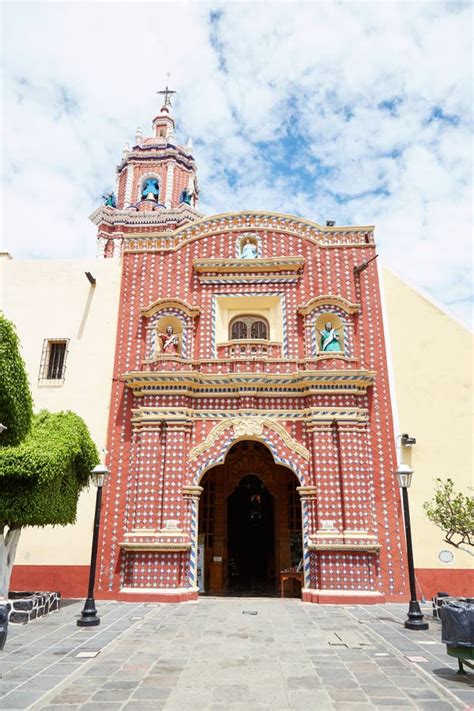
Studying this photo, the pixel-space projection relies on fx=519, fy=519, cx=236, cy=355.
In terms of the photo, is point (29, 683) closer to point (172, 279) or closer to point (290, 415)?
point (290, 415)

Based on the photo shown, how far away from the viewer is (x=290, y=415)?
540 inches

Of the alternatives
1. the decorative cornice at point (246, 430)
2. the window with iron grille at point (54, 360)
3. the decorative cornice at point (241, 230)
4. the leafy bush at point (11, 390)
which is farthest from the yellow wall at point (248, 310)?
the leafy bush at point (11, 390)

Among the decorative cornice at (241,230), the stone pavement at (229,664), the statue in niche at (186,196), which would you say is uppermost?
the statue in niche at (186,196)

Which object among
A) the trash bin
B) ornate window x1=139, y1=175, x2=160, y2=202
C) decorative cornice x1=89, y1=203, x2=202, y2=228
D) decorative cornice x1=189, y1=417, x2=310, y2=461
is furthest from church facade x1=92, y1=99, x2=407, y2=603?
ornate window x1=139, y1=175, x2=160, y2=202

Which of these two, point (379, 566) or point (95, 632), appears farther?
point (379, 566)

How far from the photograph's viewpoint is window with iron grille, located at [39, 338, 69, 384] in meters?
14.9

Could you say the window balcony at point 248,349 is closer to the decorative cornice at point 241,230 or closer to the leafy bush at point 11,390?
the decorative cornice at point 241,230

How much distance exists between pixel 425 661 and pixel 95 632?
17.9 feet

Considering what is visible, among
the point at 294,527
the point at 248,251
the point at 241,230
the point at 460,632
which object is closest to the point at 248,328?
the point at 248,251

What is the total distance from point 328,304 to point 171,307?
4502 millimetres

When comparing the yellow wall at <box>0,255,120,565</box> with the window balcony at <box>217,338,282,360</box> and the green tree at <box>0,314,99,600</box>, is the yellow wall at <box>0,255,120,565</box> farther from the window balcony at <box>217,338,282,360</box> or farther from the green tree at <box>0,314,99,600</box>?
the window balcony at <box>217,338,282,360</box>

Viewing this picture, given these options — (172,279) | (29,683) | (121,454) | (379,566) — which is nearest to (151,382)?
(121,454)

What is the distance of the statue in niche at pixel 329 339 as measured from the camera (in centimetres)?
1420

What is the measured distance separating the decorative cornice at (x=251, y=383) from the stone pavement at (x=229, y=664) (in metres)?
5.36
